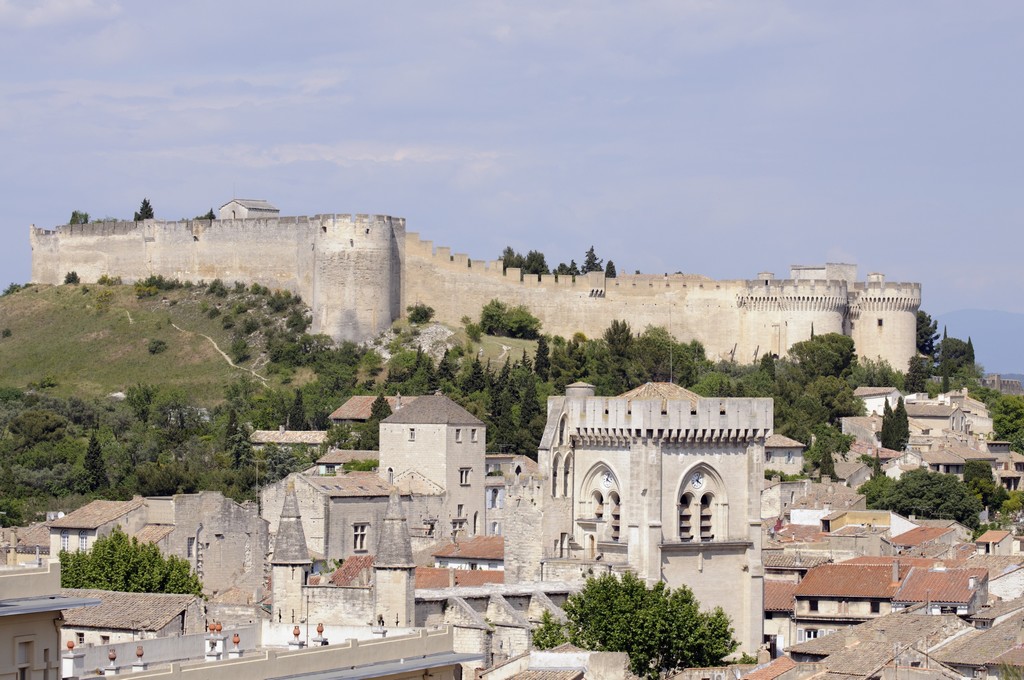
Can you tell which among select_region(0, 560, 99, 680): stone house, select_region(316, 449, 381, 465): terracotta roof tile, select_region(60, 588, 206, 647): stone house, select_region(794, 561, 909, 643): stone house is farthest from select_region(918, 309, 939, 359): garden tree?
select_region(0, 560, 99, 680): stone house

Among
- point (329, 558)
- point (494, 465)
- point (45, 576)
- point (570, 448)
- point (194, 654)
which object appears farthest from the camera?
point (494, 465)

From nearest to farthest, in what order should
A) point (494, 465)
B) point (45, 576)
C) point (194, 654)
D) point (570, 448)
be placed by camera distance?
point (45, 576) < point (194, 654) < point (570, 448) < point (494, 465)

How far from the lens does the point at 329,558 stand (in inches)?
2338

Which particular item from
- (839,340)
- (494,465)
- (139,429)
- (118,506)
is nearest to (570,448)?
(118,506)

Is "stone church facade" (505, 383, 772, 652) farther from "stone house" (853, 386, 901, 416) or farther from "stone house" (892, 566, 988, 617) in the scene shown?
"stone house" (853, 386, 901, 416)

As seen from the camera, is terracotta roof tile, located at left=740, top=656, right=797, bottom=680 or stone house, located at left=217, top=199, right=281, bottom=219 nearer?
terracotta roof tile, located at left=740, top=656, right=797, bottom=680

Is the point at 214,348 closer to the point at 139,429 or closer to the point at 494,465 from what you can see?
the point at 139,429

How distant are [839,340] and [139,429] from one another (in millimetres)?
30362

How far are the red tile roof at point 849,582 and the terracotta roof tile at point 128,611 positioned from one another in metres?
16.3

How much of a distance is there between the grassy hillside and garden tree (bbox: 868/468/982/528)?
28970 mm

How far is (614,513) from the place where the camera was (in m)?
42.7

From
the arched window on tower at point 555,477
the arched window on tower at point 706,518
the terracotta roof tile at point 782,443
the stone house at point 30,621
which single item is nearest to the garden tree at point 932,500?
the terracotta roof tile at point 782,443

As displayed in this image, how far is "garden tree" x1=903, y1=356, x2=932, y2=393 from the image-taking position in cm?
9375

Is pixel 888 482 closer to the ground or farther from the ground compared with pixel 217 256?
closer to the ground
